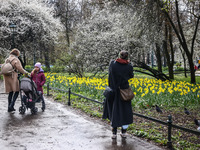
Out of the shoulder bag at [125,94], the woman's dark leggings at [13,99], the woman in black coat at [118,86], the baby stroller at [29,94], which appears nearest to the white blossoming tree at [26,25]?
the woman's dark leggings at [13,99]

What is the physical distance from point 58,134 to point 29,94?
228 cm

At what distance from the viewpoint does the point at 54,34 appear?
2041 centimetres

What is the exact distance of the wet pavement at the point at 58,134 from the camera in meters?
4.36

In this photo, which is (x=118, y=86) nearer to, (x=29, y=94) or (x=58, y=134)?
(x=58, y=134)

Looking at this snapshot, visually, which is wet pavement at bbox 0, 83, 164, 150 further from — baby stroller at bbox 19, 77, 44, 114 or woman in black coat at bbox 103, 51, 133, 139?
woman in black coat at bbox 103, 51, 133, 139

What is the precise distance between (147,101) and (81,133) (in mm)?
3450

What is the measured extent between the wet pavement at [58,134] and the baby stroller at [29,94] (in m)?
0.21

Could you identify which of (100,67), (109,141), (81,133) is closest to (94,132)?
(81,133)

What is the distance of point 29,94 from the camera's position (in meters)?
6.89

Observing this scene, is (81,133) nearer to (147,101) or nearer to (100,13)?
(147,101)

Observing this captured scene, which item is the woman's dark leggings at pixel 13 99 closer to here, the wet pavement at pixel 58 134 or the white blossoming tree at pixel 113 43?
the wet pavement at pixel 58 134

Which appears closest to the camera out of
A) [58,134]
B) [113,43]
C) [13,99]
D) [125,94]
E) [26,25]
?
[125,94]

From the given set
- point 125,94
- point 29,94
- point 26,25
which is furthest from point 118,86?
point 26,25

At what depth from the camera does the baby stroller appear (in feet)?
21.8
